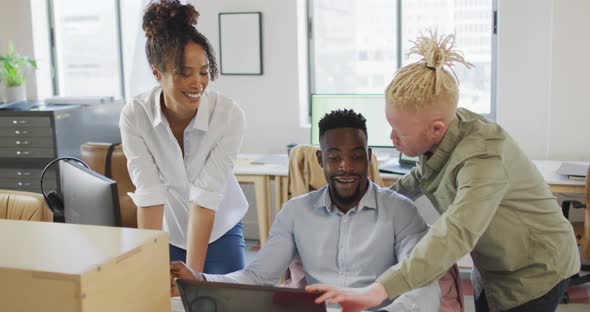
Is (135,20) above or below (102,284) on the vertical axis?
above

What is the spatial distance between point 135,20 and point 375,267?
13.6 feet

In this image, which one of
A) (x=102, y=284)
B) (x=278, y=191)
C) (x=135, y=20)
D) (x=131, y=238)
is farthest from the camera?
(x=135, y=20)

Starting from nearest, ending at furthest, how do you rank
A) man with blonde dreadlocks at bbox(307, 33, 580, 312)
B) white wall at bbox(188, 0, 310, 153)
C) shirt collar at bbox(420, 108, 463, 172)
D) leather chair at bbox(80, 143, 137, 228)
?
man with blonde dreadlocks at bbox(307, 33, 580, 312), shirt collar at bbox(420, 108, 463, 172), leather chair at bbox(80, 143, 137, 228), white wall at bbox(188, 0, 310, 153)

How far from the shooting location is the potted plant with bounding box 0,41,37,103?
5152 millimetres

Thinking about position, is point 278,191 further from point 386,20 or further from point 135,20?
point 135,20

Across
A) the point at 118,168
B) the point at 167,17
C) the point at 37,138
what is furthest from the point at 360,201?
the point at 37,138

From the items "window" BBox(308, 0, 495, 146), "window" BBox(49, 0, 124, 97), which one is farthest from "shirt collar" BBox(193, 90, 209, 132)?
"window" BBox(49, 0, 124, 97)

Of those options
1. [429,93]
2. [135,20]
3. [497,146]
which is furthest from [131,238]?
[135,20]

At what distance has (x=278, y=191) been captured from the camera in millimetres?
3916

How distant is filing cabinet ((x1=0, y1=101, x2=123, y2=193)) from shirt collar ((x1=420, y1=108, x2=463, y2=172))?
3658mm

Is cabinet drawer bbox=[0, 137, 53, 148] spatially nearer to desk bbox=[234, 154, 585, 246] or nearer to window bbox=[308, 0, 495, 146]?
desk bbox=[234, 154, 585, 246]

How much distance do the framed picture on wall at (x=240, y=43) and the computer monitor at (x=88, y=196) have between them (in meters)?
3.11

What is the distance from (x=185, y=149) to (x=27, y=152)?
3.14 metres

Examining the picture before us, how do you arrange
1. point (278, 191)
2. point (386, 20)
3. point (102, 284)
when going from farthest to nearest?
point (386, 20) < point (278, 191) < point (102, 284)
